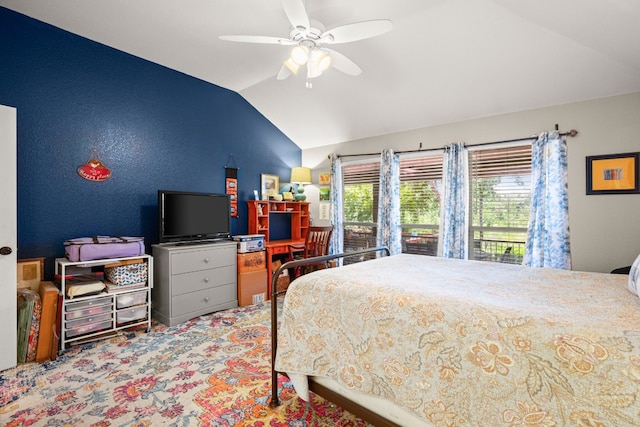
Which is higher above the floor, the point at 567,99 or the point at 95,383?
the point at 567,99

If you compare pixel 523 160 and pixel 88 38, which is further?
pixel 523 160

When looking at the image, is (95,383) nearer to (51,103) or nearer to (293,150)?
(51,103)

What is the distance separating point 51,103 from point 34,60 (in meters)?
0.37

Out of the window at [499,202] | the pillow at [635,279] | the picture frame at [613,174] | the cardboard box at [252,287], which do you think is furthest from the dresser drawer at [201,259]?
the picture frame at [613,174]

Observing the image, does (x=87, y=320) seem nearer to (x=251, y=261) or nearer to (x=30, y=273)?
(x=30, y=273)

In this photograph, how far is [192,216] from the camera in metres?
3.62

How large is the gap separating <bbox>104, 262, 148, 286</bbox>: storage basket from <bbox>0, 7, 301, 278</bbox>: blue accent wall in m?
0.51

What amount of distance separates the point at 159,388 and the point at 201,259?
1.51 m

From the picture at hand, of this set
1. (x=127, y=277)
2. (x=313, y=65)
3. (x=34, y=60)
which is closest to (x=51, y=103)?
(x=34, y=60)

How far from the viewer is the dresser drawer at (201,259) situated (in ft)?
10.7

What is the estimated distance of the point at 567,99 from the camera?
3.03 meters

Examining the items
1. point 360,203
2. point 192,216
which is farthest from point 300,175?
point 192,216

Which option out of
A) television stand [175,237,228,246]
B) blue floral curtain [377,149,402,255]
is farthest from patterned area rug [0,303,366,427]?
blue floral curtain [377,149,402,255]

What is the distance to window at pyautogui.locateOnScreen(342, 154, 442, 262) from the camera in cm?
412
